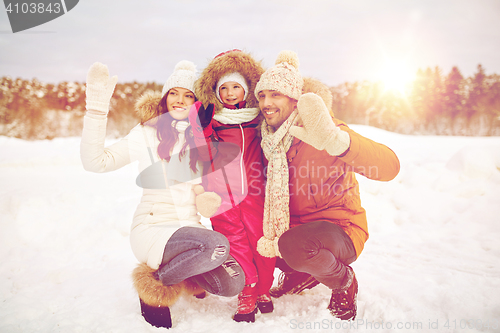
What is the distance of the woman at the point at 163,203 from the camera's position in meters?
1.48

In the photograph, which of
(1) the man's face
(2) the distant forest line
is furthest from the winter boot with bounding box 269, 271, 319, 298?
(2) the distant forest line

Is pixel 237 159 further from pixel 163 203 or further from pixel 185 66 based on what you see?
pixel 185 66

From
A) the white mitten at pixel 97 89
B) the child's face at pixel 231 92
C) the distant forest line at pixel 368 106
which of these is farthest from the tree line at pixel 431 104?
the white mitten at pixel 97 89

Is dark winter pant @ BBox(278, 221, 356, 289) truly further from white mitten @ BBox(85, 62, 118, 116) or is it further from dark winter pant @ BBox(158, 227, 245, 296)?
white mitten @ BBox(85, 62, 118, 116)

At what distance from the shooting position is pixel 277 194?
1729 mm

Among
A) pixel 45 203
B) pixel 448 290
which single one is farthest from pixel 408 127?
pixel 45 203

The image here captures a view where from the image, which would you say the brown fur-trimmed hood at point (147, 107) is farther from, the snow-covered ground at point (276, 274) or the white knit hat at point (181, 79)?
the snow-covered ground at point (276, 274)

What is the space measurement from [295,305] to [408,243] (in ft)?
5.82

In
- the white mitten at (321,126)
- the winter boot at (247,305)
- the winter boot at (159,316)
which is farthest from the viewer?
the winter boot at (247,305)

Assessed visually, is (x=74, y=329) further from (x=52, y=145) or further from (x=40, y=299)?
(x=52, y=145)

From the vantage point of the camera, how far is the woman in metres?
1.48

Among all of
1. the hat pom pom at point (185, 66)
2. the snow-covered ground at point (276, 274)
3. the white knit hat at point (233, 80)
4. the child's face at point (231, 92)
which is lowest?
the snow-covered ground at point (276, 274)

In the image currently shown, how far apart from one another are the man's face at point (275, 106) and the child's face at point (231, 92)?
0.17 m

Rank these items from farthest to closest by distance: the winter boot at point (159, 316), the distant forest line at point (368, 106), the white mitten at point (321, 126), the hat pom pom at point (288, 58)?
the distant forest line at point (368, 106)
the hat pom pom at point (288, 58)
the winter boot at point (159, 316)
the white mitten at point (321, 126)
